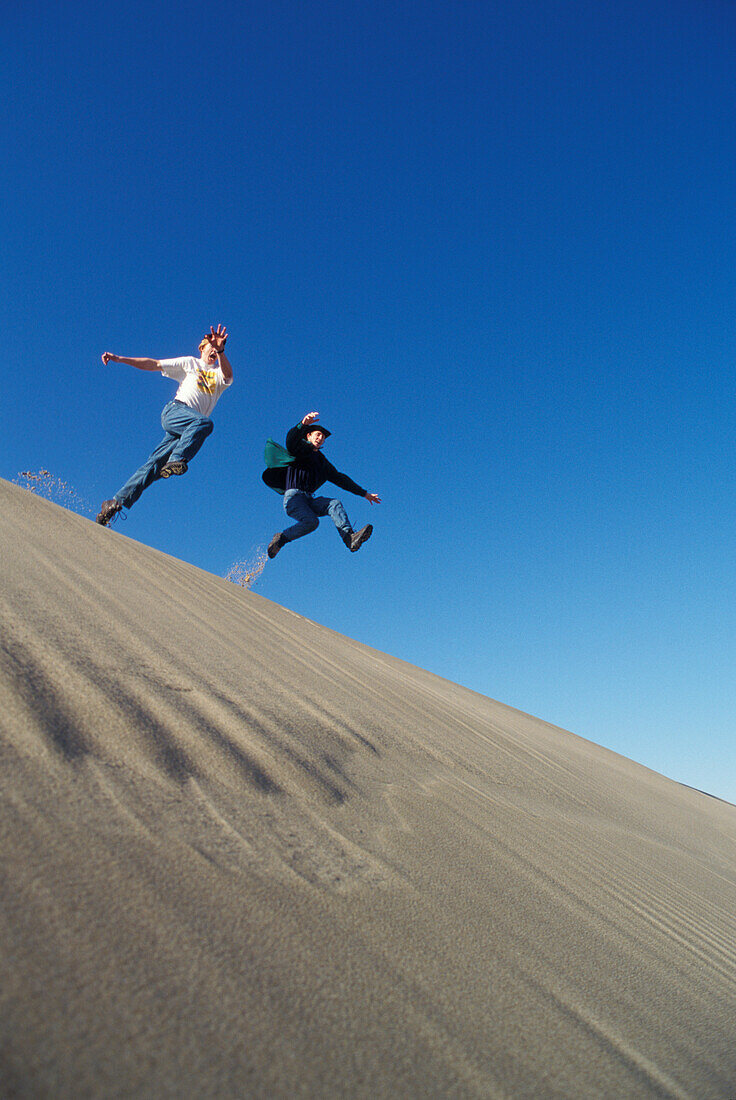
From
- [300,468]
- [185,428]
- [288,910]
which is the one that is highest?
[300,468]

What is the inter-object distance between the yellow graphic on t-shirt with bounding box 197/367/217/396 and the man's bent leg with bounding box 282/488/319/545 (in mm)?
1150

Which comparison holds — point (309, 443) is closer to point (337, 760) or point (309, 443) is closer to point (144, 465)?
point (144, 465)

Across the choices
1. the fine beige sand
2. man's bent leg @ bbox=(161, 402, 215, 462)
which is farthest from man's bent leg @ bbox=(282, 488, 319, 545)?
the fine beige sand

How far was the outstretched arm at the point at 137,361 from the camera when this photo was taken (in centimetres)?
454

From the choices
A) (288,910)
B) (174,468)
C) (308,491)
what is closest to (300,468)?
(308,491)

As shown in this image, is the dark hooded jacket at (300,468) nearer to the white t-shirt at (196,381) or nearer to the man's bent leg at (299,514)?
the man's bent leg at (299,514)

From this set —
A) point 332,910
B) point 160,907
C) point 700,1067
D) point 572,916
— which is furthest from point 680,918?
point 160,907

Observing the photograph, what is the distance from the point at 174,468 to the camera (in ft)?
15.0

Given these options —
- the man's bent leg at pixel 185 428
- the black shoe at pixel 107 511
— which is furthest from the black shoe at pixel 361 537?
the black shoe at pixel 107 511

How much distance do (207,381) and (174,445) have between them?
64cm

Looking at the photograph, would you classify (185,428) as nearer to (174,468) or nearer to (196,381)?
(174,468)

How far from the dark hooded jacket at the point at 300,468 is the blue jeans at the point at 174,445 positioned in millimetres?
936

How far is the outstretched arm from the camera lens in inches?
179

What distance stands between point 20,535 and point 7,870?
228 cm
